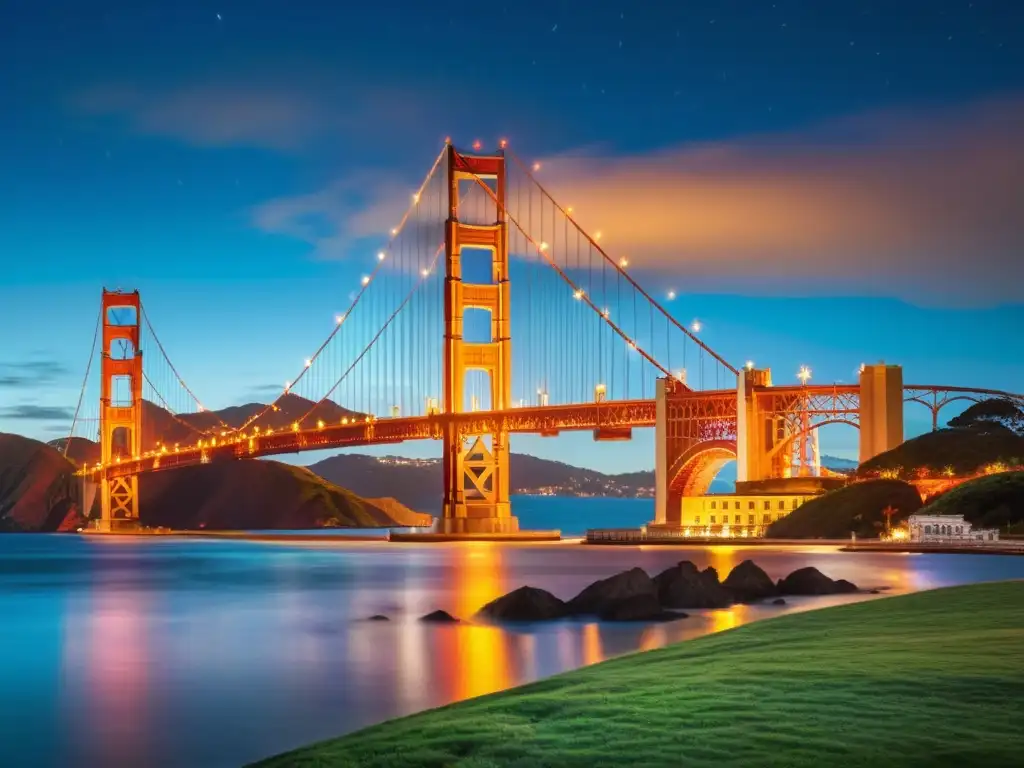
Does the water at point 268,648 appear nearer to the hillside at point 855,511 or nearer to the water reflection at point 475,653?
the water reflection at point 475,653

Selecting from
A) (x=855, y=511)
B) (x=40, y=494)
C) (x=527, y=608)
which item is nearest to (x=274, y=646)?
(x=527, y=608)

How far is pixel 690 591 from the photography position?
30094 millimetres

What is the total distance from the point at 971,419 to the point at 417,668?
76.0m

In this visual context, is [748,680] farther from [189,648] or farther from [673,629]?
[189,648]

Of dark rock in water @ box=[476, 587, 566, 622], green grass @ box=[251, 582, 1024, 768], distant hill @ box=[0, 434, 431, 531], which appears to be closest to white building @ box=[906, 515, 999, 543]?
dark rock in water @ box=[476, 587, 566, 622]

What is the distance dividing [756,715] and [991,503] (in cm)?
5437

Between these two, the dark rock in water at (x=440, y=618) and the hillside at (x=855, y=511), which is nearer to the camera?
the dark rock in water at (x=440, y=618)

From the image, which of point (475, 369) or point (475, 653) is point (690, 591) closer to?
point (475, 653)

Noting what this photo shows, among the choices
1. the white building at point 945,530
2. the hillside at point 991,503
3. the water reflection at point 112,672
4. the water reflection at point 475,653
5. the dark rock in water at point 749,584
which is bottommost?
the water reflection at point 112,672

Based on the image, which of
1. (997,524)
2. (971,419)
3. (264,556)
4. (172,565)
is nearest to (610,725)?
(997,524)

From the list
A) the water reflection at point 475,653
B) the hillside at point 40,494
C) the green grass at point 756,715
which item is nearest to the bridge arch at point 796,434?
the water reflection at point 475,653

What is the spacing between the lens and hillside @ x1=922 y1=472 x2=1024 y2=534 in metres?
59.8

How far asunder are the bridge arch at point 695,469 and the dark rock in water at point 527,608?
173 feet

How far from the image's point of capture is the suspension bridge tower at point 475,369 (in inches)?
3216
